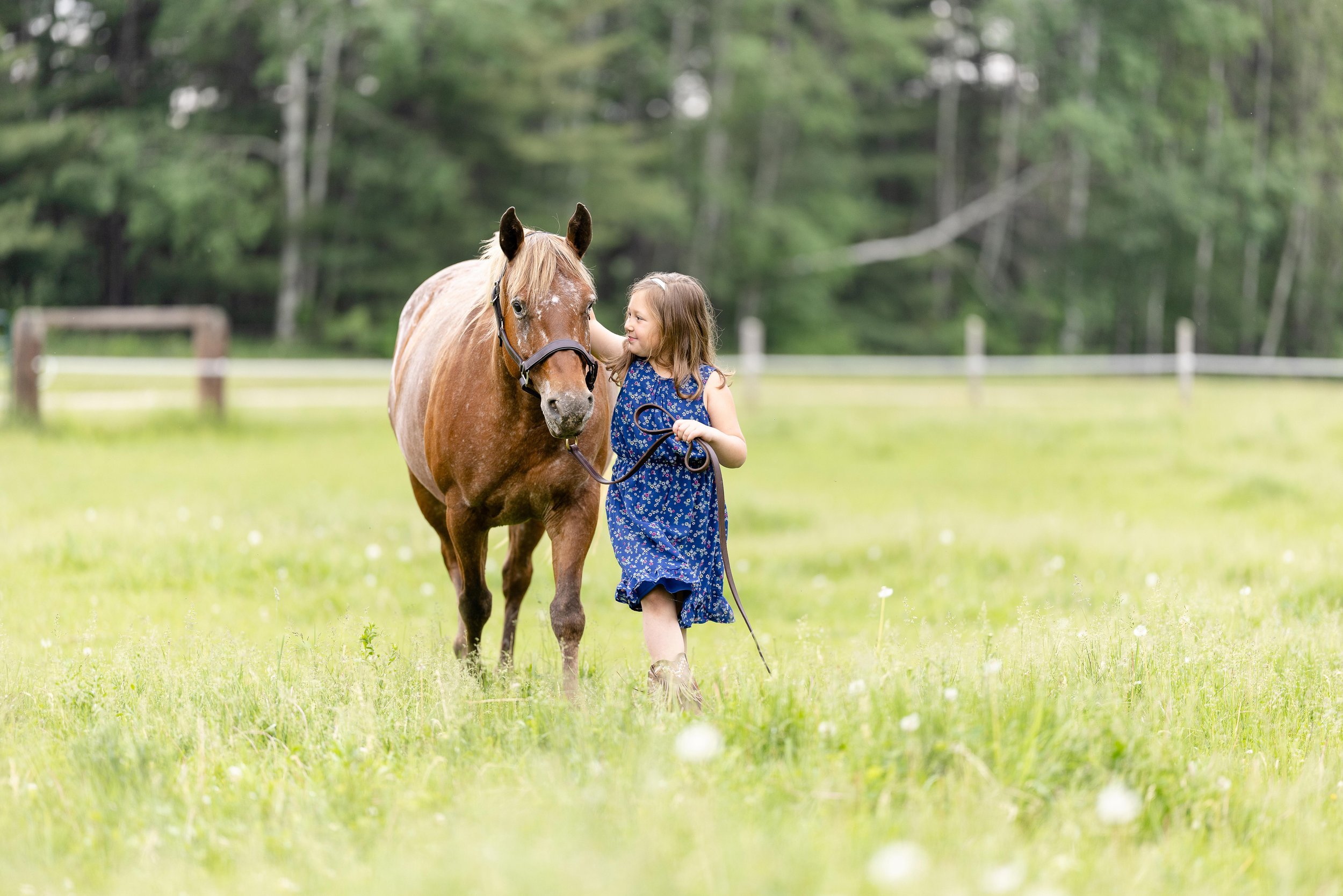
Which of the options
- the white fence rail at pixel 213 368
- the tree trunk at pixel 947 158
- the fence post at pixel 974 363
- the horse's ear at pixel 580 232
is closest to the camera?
the horse's ear at pixel 580 232

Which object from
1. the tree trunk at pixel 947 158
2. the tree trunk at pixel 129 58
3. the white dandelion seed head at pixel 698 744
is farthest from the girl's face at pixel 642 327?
the tree trunk at pixel 947 158

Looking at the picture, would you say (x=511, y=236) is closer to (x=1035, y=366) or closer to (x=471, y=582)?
(x=471, y=582)

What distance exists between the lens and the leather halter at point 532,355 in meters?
3.96

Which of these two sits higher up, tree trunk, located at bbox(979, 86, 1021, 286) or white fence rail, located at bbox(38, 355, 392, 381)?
tree trunk, located at bbox(979, 86, 1021, 286)

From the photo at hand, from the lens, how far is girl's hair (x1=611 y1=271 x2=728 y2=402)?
4254 mm

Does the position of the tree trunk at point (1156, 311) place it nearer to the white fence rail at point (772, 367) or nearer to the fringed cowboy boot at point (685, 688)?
the white fence rail at point (772, 367)

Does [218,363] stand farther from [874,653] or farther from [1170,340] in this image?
[1170,340]

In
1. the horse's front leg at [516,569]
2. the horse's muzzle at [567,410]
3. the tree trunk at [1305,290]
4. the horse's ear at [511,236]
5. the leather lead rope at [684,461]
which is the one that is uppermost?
the tree trunk at [1305,290]

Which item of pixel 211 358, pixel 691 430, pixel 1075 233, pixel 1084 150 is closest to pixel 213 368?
pixel 211 358

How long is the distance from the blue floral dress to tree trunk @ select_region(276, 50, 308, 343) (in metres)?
24.0

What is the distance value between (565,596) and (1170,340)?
36536mm

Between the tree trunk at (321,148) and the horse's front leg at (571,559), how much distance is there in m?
23.7

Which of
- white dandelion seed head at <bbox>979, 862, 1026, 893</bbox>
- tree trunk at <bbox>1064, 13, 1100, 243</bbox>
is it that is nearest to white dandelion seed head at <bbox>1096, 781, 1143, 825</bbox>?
white dandelion seed head at <bbox>979, 862, 1026, 893</bbox>

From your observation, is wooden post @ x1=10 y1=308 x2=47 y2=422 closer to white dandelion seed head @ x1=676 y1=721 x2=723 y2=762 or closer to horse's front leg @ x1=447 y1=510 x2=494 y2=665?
horse's front leg @ x1=447 y1=510 x2=494 y2=665
